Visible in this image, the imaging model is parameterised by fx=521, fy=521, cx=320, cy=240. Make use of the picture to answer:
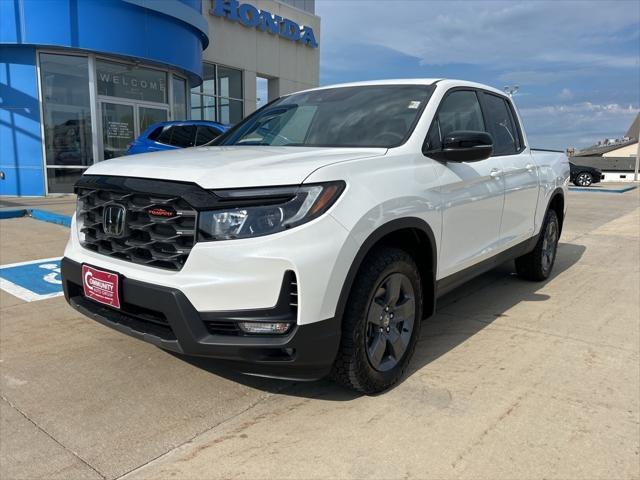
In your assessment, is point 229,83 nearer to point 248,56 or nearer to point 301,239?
point 248,56

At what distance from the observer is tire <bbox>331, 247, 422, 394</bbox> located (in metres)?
2.64

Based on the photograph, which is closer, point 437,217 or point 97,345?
point 437,217

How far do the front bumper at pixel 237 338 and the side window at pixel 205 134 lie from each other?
8.19 m

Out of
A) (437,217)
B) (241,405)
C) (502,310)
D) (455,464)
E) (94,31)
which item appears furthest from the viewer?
(94,31)

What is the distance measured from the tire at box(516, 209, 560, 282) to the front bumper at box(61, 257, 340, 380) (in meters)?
3.56

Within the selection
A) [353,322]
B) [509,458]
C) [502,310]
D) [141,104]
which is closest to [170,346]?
[353,322]

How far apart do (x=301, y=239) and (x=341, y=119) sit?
5.15 ft

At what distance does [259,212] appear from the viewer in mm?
2400

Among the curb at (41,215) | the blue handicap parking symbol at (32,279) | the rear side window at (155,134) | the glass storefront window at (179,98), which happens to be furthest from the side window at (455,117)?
the glass storefront window at (179,98)

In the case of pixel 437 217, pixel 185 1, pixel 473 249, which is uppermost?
pixel 185 1

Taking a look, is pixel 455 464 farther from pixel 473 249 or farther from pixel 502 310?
pixel 502 310

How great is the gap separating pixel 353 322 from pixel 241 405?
0.81 metres

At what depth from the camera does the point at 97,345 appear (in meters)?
3.63

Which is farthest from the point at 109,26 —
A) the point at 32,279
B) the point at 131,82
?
the point at 32,279
